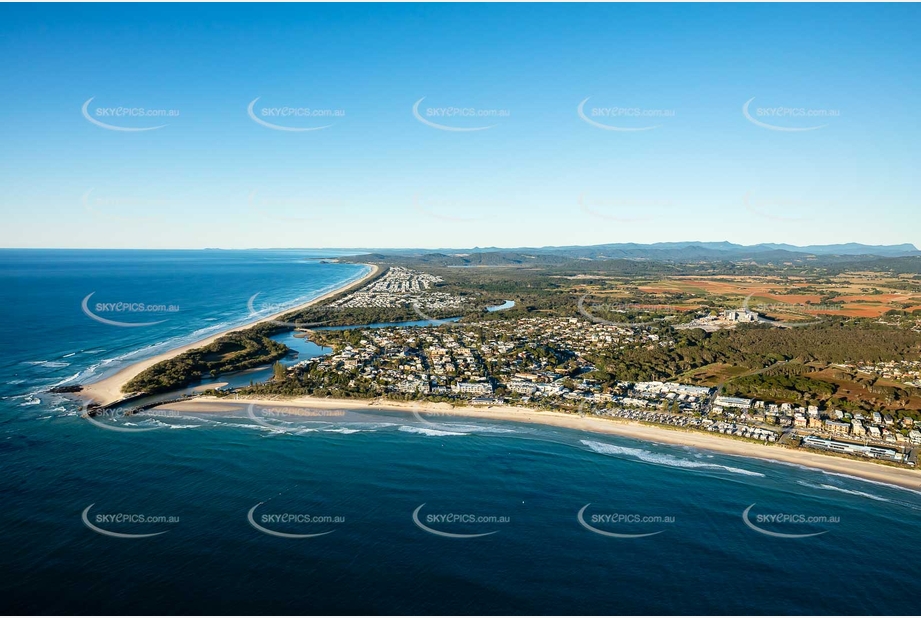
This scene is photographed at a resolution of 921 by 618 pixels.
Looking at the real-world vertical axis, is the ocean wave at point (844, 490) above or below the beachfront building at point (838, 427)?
below

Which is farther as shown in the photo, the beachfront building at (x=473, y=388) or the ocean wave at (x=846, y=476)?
the beachfront building at (x=473, y=388)

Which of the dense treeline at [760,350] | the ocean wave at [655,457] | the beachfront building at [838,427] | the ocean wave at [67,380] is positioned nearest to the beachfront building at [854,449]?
the beachfront building at [838,427]

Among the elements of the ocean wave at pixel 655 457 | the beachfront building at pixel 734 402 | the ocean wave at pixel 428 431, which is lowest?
the ocean wave at pixel 655 457

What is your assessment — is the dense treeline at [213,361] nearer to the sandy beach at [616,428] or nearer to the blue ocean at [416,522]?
the sandy beach at [616,428]

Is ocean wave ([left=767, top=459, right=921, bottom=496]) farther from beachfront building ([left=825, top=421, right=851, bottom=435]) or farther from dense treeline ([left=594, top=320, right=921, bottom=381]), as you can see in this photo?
dense treeline ([left=594, top=320, right=921, bottom=381])

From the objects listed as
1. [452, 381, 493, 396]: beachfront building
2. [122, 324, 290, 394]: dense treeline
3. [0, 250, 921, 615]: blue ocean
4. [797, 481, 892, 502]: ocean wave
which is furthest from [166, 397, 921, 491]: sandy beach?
[122, 324, 290, 394]: dense treeline

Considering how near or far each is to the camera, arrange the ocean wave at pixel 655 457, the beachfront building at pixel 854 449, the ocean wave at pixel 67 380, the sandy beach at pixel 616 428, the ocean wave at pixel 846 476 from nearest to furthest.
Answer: the ocean wave at pixel 846 476
the sandy beach at pixel 616 428
the ocean wave at pixel 655 457
the beachfront building at pixel 854 449
the ocean wave at pixel 67 380

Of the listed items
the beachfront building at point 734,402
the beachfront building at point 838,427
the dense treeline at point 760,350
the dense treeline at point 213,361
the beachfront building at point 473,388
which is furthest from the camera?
the dense treeline at point 760,350
